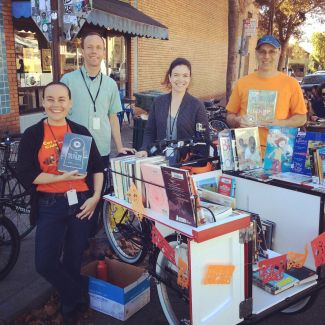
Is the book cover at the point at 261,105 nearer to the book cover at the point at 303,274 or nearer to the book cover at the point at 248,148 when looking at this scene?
the book cover at the point at 248,148

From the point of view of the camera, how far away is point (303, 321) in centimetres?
324

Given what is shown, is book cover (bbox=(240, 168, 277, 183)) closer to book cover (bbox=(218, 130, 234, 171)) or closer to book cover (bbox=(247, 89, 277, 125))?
book cover (bbox=(218, 130, 234, 171))

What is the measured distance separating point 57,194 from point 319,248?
1.86 meters

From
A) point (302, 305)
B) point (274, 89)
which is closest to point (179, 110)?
point (274, 89)

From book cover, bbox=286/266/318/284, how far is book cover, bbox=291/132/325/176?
0.73 metres

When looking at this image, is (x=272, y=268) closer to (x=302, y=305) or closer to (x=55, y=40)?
(x=302, y=305)

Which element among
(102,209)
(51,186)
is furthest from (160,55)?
(51,186)

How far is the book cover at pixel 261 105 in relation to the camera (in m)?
3.78

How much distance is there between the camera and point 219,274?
243 centimetres

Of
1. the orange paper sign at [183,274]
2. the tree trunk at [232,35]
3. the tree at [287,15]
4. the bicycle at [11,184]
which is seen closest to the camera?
the orange paper sign at [183,274]

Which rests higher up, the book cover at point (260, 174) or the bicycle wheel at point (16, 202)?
the book cover at point (260, 174)

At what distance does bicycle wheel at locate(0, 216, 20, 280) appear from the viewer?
11.7ft

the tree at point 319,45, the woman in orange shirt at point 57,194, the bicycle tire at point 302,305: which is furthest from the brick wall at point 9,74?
the tree at point 319,45

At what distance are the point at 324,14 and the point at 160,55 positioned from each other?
19426mm
